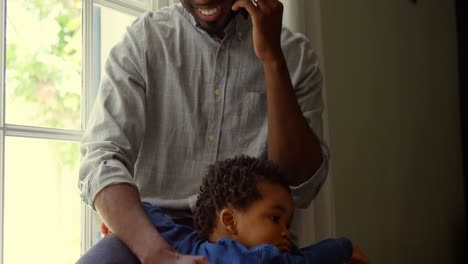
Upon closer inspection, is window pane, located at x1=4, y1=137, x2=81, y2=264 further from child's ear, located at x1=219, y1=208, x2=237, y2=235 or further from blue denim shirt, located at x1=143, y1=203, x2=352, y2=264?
child's ear, located at x1=219, y1=208, x2=237, y2=235

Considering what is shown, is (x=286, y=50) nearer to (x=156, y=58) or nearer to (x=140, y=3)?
(x=156, y=58)

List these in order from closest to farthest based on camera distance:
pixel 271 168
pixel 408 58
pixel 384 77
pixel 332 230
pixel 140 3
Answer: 1. pixel 271 168
2. pixel 140 3
3. pixel 332 230
4. pixel 384 77
5. pixel 408 58

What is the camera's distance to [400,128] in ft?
8.91

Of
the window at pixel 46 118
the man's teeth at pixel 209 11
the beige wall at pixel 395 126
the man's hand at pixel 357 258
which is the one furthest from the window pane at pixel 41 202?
the beige wall at pixel 395 126

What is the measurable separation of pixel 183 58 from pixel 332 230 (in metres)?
0.82

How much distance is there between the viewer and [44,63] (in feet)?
5.05

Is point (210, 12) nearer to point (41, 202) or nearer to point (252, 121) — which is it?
point (252, 121)

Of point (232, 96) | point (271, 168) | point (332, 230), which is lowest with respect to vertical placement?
point (332, 230)

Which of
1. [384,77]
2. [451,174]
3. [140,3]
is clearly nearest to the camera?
[140,3]

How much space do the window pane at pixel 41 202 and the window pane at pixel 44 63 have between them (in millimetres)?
64

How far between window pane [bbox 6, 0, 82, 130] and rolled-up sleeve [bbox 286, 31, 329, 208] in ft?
1.81

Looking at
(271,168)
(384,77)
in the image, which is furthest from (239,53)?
(384,77)

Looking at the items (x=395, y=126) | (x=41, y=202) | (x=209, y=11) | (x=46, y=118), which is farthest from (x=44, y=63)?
(x=395, y=126)

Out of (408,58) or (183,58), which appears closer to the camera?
(183,58)
